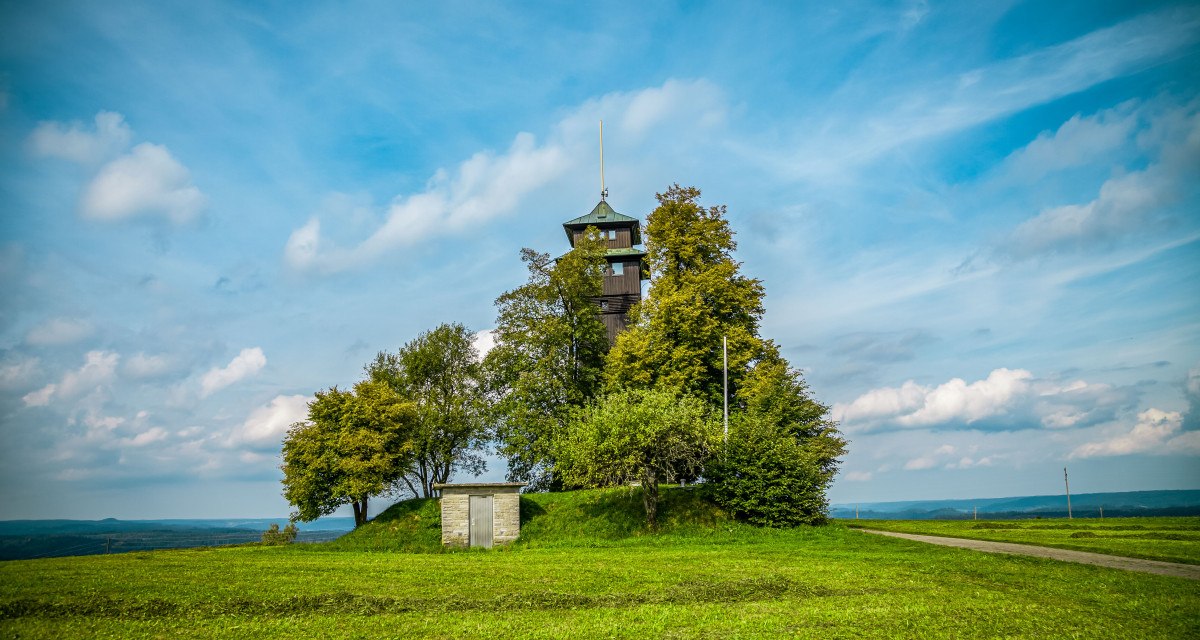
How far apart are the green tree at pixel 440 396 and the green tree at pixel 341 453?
5443 millimetres

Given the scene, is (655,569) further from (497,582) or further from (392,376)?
(392,376)

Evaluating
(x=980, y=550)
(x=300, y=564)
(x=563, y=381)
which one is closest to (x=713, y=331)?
(x=563, y=381)

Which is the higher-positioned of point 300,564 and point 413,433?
point 413,433

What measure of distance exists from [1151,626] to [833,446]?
34.1 meters

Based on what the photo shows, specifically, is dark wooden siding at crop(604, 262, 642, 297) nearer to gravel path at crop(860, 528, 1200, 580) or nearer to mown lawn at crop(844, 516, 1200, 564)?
mown lawn at crop(844, 516, 1200, 564)

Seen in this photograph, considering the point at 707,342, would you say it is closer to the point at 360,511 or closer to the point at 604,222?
the point at 604,222

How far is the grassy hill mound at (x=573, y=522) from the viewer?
34438 mm

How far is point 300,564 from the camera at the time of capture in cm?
2497

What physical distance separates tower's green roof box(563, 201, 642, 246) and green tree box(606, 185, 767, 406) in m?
7.86

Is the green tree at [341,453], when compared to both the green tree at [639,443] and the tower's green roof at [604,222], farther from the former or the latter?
the tower's green roof at [604,222]

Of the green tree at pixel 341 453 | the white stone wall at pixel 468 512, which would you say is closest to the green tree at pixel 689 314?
the white stone wall at pixel 468 512

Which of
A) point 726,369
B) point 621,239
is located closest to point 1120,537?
point 726,369

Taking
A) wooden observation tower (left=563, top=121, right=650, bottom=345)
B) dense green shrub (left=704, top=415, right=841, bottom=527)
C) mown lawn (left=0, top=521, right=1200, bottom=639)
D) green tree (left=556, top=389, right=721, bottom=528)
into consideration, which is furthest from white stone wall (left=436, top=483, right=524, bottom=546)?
wooden observation tower (left=563, top=121, right=650, bottom=345)

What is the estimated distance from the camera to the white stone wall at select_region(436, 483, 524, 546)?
34.6 m
